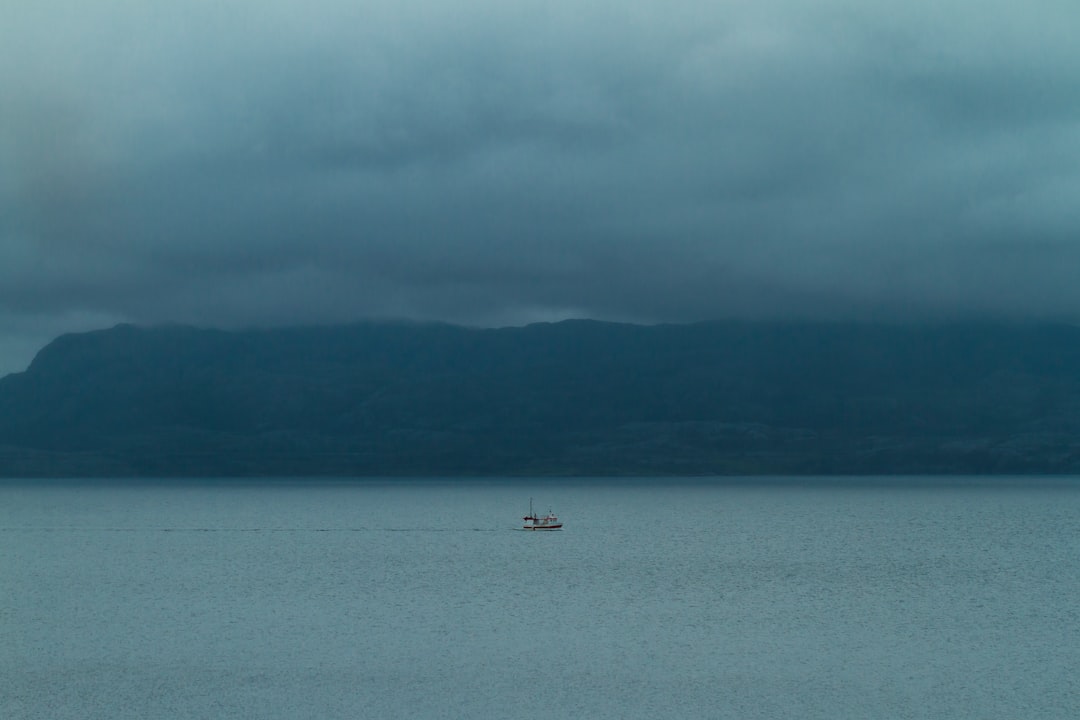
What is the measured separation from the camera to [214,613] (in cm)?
8306

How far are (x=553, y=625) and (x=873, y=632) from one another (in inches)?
796

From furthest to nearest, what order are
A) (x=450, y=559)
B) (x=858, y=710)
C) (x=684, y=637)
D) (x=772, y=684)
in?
1. (x=450, y=559)
2. (x=684, y=637)
3. (x=772, y=684)
4. (x=858, y=710)

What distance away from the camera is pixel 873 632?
74812 millimetres

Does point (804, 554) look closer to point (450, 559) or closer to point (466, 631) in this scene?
point (450, 559)

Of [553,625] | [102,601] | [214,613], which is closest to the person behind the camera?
[553,625]

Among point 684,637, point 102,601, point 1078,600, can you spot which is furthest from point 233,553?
point 1078,600

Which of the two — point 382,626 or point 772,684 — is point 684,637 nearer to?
point 772,684

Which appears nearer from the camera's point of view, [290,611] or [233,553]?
[290,611]

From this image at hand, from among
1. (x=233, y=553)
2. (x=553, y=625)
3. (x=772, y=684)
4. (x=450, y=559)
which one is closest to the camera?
(x=772, y=684)

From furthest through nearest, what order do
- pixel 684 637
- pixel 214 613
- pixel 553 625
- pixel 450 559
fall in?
pixel 450 559 < pixel 214 613 < pixel 553 625 < pixel 684 637

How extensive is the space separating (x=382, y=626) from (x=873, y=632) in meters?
31.2

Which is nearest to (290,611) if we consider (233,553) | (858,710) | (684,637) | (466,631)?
(466,631)

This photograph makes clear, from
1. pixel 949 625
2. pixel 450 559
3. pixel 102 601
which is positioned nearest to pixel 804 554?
pixel 450 559

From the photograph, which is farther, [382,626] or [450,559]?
[450,559]
